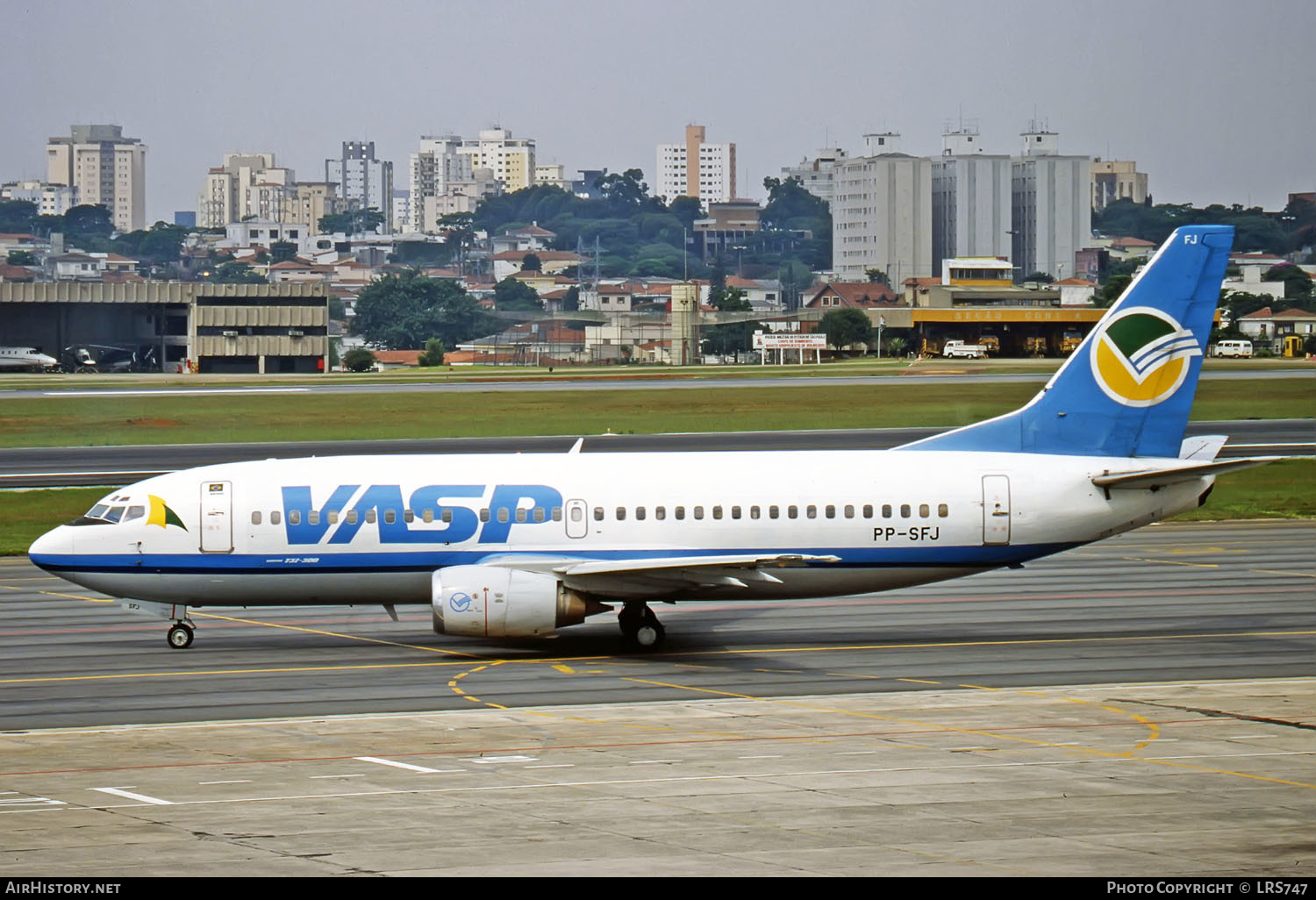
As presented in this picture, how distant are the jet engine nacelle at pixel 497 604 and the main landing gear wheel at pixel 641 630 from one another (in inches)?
69.5

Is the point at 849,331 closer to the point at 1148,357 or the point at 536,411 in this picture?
the point at 536,411

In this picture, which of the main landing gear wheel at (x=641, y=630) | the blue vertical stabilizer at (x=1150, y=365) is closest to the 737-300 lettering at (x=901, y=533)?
the blue vertical stabilizer at (x=1150, y=365)

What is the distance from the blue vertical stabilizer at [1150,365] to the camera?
115 feet

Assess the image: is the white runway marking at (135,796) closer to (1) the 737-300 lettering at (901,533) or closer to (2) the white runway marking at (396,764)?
(2) the white runway marking at (396,764)

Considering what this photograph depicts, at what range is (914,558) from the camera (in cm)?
3391

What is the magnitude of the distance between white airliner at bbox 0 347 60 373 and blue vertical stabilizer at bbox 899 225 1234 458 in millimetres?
147517

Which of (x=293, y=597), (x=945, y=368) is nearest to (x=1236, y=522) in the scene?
(x=293, y=597)

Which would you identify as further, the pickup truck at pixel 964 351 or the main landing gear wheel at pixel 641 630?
the pickup truck at pixel 964 351

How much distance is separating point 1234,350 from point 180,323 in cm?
10819

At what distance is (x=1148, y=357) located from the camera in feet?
115

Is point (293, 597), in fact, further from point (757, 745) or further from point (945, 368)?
point (945, 368)

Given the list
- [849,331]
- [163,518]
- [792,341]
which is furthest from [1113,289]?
[163,518]

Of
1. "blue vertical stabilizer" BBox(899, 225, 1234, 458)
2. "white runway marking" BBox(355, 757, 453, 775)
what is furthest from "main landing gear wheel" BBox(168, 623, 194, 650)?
"blue vertical stabilizer" BBox(899, 225, 1234, 458)

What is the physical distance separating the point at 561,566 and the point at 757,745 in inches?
370
